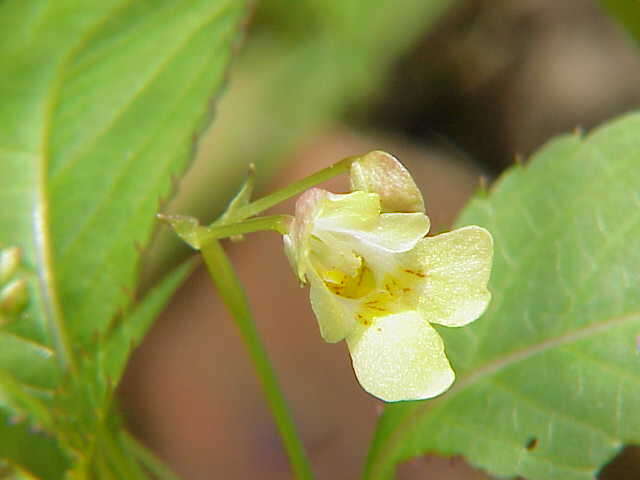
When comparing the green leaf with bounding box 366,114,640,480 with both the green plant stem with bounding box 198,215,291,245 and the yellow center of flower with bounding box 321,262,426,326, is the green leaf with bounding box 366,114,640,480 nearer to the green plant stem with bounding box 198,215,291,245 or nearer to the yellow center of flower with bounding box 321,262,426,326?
the yellow center of flower with bounding box 321,262,426,326

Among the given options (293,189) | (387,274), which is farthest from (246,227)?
(387,274)

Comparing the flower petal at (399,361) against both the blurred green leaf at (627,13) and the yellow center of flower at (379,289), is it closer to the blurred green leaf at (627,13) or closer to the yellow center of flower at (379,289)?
the yellow center of flower at (379,289)

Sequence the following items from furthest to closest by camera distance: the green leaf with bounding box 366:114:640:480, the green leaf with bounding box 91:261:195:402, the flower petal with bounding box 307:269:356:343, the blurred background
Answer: the blurred background → the green leaf with bounding box 91:261:195:402 → the green leaf with bounding box 366:114:640:480 → the flower petal with bounding box 307:269:356:343

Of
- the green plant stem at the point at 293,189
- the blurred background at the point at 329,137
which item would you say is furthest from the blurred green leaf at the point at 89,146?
the blurred background at the point at 329,137

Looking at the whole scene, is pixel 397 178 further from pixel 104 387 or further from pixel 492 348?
pixel 104 387

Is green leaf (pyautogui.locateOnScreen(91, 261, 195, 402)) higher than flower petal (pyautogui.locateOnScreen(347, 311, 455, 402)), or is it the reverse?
green leaf (pyautogui.locateOnScreen(91, 261, 195, 402))

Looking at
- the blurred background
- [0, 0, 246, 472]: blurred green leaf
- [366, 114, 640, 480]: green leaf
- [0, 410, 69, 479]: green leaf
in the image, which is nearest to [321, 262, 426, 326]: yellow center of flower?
[366, 114, 640, 480]: green leaf
